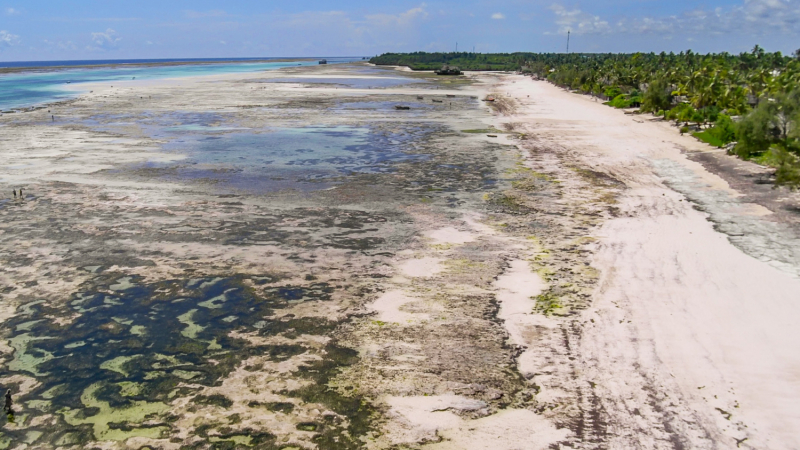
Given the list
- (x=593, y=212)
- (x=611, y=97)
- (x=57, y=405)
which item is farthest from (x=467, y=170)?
(x=611, y=97)

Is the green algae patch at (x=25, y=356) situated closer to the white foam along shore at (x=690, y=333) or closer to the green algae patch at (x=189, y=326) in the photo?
the green algae patch at (x=189, y=326)

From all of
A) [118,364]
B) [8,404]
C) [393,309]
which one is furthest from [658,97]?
[8,404]

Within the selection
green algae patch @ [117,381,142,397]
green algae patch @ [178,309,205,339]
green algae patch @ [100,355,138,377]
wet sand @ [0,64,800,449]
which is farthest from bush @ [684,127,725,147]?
green algae patch @ [117,381,142,397]

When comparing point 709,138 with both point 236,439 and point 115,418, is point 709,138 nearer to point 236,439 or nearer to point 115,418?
point 236,439

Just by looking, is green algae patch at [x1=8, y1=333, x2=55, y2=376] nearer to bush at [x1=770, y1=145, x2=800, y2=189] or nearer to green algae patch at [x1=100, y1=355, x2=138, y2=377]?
green algae patch at [x1=100, y1=355, x2=138, y2=377]

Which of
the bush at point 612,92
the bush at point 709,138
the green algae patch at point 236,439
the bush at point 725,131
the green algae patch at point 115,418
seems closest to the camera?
the green algae patch at point 236,439

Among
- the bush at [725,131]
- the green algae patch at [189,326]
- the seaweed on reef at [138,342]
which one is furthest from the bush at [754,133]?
the green algae patch at [189,326]

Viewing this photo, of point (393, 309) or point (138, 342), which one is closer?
point (138, 342)
